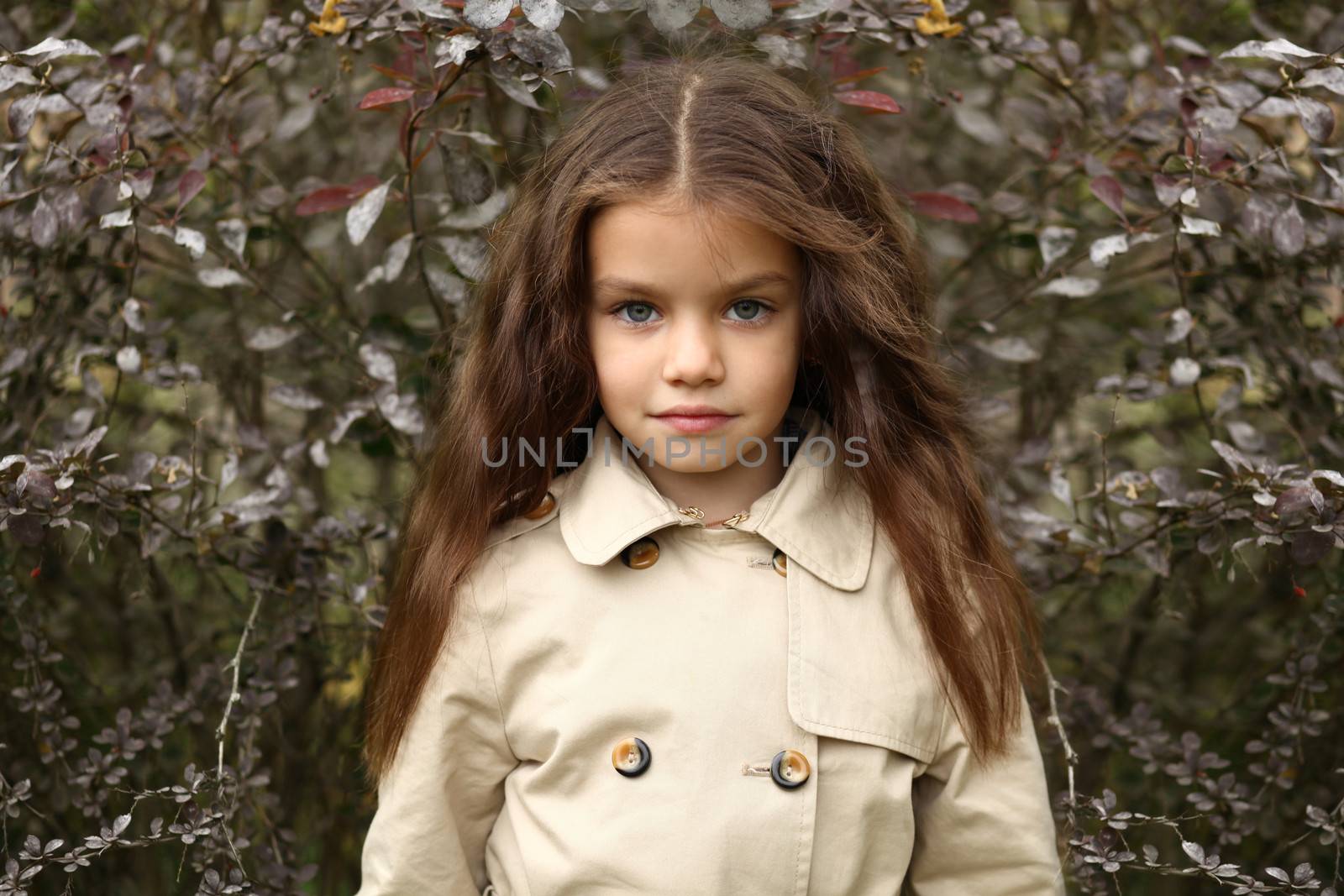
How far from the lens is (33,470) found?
1867mm

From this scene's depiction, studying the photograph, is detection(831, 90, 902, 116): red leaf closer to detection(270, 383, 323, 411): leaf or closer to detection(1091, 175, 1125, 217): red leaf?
detection(1091, 175, 1125, 217): red leaf

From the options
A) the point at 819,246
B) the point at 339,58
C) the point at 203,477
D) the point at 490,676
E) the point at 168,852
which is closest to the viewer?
the point at 819,246

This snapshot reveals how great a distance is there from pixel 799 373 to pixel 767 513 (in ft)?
0.95

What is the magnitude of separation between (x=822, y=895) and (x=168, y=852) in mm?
1573

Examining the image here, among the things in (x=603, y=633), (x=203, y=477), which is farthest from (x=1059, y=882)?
(x=203, y=477)

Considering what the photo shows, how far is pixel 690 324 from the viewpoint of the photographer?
5.40ft

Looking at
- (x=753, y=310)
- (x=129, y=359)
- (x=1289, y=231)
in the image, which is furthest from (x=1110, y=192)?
(x=129, y=359)

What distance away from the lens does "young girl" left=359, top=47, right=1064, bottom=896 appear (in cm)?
169

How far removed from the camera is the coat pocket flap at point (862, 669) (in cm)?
173

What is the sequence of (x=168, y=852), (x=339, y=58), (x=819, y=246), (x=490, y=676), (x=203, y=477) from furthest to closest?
(x=168, y=852) → (x=339, y=58) → (x=203, y=477) → (x=490, y=676) → (x=819, y=246)

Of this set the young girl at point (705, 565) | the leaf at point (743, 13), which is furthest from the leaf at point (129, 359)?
the leaf at point (743, 13)

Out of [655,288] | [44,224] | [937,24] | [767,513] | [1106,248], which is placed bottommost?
[767,513]

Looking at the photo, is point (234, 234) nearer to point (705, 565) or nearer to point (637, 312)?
point (637, 312)

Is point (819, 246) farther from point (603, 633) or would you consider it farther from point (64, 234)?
point (64, 234)
